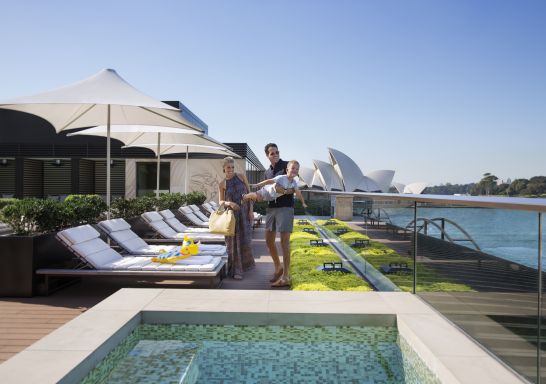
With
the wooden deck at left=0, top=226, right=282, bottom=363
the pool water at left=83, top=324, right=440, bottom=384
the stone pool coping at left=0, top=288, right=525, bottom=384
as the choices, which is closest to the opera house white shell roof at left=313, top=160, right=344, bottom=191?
the wooden deck at left=0, top=226, right=282, bottom=363

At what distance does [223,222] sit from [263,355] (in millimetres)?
2343

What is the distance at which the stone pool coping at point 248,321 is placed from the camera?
7.42ft

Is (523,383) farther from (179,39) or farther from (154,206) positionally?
(179,39)

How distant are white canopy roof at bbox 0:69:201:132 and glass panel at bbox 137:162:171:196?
1313 centimetres

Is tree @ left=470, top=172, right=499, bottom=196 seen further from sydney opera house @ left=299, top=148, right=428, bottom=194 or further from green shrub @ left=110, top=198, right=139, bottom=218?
green shrub @ left=110, top=198, right=139, bottom=218

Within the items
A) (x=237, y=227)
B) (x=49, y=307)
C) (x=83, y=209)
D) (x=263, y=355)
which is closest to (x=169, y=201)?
(x=83, y=209)

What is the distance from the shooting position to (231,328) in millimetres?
3246

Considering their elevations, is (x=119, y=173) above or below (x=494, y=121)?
below

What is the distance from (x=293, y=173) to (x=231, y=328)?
185 cm

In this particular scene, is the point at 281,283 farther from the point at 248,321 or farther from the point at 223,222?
the point at 248,321

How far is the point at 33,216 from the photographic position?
15.6 feet

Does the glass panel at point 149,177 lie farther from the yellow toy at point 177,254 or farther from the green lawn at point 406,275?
the green lawn at point 406,275

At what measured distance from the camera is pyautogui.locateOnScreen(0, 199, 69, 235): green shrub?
469cm

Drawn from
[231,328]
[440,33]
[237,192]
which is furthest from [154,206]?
[440,33]
